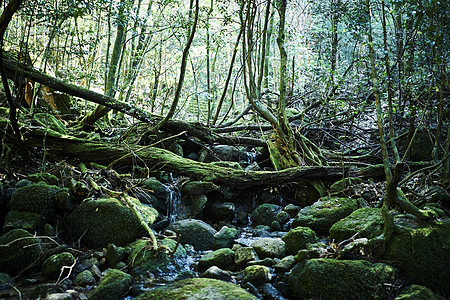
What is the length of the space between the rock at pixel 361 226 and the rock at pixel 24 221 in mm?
4117

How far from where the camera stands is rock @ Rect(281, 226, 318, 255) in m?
4.61

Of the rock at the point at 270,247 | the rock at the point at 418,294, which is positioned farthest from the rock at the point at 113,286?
the rock at the point at 418,294

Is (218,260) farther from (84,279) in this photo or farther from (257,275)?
(84,279)

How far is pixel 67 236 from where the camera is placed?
182 inches

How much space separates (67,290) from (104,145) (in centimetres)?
352

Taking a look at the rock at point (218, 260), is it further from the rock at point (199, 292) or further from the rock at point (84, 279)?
the rock at point (84, 279)

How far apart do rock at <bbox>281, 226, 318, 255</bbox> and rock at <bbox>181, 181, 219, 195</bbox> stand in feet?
6.96

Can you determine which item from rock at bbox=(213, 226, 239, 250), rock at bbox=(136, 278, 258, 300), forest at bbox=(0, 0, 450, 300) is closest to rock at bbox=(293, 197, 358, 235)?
forest at bbox=(0, 0, 450, 300)

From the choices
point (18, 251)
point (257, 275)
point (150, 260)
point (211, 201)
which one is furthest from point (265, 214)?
point (18, 251)

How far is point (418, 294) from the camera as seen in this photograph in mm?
3164

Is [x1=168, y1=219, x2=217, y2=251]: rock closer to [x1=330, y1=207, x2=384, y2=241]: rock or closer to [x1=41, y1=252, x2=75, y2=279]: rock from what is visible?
[x1=41, y1=252, x2=75, y2=279]: rock

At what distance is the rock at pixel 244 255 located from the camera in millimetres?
4359

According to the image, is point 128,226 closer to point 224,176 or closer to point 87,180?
point 87,180

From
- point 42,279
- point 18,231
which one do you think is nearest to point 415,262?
point 42,279
